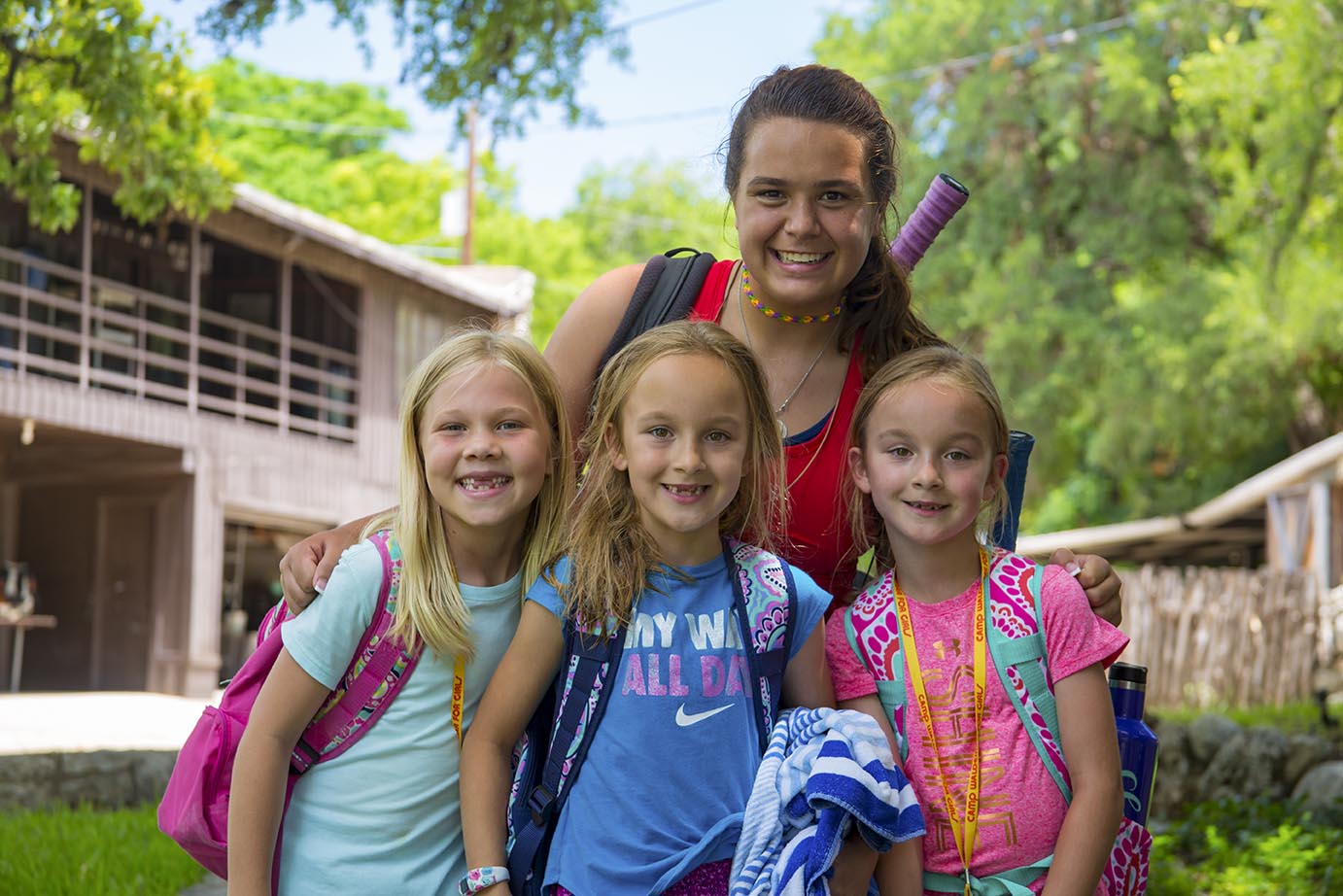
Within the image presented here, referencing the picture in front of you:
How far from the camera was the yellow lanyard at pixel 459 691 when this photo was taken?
2.77m

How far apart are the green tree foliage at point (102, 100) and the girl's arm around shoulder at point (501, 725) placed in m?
4.94

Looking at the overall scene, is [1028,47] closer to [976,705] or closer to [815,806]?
[976,705]

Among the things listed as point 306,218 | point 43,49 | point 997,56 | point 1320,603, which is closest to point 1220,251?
point 997,56

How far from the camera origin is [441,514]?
113 inches

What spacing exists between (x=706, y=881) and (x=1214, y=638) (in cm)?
1605

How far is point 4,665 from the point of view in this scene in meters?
17.6

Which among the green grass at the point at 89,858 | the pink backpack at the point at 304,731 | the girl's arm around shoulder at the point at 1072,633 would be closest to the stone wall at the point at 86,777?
A: the green grass at the point at 89,858

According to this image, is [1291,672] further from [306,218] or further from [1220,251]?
[306,218]

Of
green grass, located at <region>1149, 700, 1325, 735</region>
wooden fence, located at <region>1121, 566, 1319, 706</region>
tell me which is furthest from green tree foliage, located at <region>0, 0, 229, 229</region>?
wooden fence, located at <region>1121, 566, 1319, 706</region>

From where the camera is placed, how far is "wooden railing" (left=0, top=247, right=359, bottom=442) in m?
15.2

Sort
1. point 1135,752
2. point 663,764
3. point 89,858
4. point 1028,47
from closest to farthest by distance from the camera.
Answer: point 663,764
point 1135,752
point 89,858
point 1028,47

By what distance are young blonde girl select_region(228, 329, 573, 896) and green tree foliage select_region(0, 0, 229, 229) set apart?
181 inches

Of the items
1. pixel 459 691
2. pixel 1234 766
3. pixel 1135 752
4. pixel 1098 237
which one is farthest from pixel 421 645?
pixel 1098 237

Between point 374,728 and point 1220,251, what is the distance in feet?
77.0
